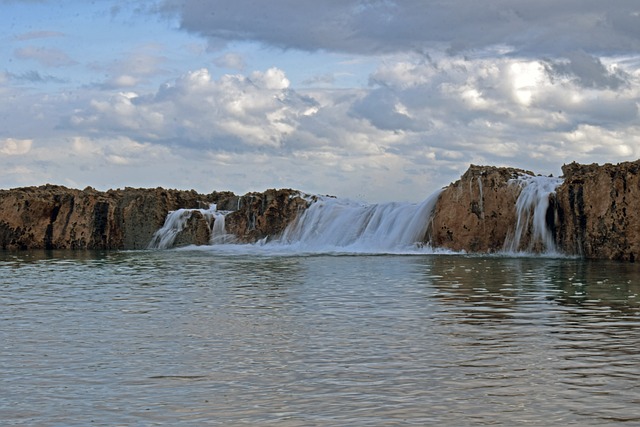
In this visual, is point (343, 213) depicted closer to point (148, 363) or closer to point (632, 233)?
point (632, 233)

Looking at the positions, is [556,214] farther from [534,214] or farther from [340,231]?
[340,231]

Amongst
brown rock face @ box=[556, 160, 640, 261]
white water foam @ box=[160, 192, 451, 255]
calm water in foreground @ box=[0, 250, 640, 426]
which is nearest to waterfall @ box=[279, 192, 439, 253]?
white water foam @ box=[160, 192, 451, 255]

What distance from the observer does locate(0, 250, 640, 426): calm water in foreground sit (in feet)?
27.8

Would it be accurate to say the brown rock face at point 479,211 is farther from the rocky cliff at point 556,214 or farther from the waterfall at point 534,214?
the waterfall at point 534,214

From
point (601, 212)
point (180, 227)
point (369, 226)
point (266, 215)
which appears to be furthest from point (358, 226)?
point (601, 212)

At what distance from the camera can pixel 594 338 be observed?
12.8 meters

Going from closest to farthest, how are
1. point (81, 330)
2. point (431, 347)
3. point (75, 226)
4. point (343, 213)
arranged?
1. point (431, 347)
2. point (81, 330)
3. point (343, 213)
4. point (75, 226)

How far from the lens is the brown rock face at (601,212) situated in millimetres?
32719

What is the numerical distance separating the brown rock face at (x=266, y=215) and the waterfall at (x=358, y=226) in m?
0.69

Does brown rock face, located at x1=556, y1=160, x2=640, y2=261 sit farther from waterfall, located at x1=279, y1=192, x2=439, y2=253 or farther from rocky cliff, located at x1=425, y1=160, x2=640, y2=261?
→ waterfall, located at x1=279, y1=192, x2=439, y2=253

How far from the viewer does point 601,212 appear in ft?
110

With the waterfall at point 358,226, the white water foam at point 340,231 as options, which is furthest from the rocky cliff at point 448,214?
the waterfall at point 358,226

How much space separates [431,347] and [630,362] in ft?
8.61

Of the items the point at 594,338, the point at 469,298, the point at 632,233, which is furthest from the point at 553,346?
the point at 632,233
